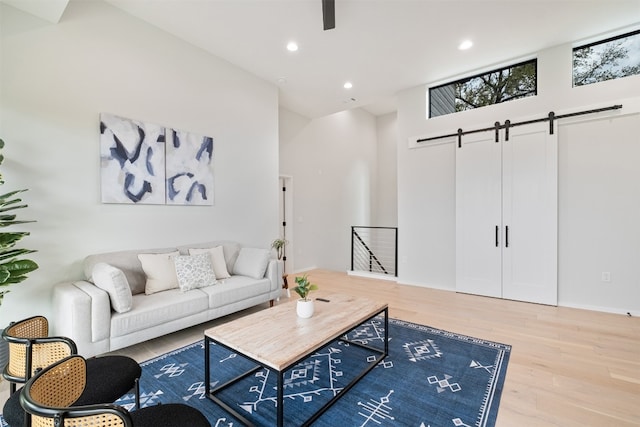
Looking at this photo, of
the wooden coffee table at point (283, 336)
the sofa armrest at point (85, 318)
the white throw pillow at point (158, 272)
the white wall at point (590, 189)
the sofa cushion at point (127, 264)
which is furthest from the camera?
the white wall at point (590, 189)

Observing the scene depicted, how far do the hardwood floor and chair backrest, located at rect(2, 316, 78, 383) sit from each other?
4.16ft

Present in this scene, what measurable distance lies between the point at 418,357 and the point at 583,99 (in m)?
3.97

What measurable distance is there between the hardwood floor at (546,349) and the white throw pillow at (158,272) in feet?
1.70

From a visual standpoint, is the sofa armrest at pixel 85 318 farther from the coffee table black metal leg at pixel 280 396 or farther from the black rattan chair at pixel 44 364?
the coffee table black metal leg at pixel 280 396

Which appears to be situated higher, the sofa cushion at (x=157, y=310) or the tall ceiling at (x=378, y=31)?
the tall ceiling at (x=378, y=31)

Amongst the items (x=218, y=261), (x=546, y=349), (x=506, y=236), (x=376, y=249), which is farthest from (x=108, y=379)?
(x=376, y=249)

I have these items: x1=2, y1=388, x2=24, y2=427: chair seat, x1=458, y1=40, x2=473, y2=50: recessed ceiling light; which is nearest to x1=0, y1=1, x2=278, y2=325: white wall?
x1=2, y1=388, x2=24, y2=427: chair seat

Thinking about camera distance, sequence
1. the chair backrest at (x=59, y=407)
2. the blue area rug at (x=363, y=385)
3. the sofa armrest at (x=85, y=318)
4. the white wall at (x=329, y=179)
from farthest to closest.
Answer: the white wall at (x=329, y=179)
the sofa armrest at (x=85, y=318)
the blue area rug at (x=363, y=385)
the chair backrest at (x=59, y=407)

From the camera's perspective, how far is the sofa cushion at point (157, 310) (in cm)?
248

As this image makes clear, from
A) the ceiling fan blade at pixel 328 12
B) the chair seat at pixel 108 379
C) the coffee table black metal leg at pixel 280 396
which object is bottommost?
the coffee table black metal leg at pixel 280 396

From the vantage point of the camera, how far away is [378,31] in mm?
3553

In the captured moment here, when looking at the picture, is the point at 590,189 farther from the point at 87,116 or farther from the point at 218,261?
the point at 87,116

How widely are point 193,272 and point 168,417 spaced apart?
2150 millimetres

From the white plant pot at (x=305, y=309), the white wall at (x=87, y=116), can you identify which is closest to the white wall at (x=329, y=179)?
the white wall at (x=87, y=116)
